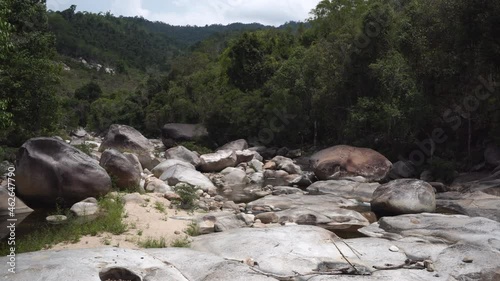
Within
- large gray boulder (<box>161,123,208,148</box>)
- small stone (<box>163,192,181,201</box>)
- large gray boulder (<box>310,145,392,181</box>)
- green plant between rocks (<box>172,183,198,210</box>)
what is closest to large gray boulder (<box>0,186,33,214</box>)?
small stone (<box>163,192,181,201</box>)

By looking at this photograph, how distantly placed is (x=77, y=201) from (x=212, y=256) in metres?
6.71

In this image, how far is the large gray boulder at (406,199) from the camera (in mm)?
14172

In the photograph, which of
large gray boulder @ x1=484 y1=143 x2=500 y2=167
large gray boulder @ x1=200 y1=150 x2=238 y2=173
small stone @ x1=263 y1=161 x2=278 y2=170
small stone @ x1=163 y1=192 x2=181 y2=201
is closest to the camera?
small stone @ x1=163 y1=192 x2=181 y2=201

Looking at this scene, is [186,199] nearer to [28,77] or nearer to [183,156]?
[28,77]

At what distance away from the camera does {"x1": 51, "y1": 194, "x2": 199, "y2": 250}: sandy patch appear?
34.0ft

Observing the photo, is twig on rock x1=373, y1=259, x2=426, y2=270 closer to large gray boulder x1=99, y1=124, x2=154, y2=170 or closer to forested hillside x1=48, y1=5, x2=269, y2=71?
large gray boulder x1=99, y1=124, x2=154, y2=170

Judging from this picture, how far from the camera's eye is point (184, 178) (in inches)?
725

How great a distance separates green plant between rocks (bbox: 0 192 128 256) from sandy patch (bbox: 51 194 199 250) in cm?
18

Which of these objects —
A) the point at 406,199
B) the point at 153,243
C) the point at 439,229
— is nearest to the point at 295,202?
the point at 406,199

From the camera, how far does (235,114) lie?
35.1 metres

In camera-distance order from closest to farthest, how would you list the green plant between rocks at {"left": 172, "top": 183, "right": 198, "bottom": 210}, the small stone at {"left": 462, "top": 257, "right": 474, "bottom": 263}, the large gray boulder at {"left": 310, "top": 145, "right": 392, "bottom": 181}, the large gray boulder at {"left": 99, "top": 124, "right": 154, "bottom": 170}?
the small stone at {"left": 462, "top": 257, "right": 474, "bottom": 263} → the green plant between rocks at {"left": 172, "top": 183, "right": 198, "bottom": 210} → the large gray boulder at {"left": 310, "top": 145, "right": 392, "bottom": 181} → the large gray boulder at {"left": 99, "top": 124, "right": 154, "bottom": 170}

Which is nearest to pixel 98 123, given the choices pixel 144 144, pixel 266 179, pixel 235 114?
pixel 235 114

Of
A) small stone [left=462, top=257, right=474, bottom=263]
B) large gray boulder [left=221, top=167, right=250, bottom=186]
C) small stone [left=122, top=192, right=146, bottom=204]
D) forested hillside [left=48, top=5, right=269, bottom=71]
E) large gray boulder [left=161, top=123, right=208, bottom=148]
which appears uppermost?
forested hillside [left=48, top=5, right=269, bottom=71]

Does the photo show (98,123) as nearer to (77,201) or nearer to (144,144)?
(144,144)
